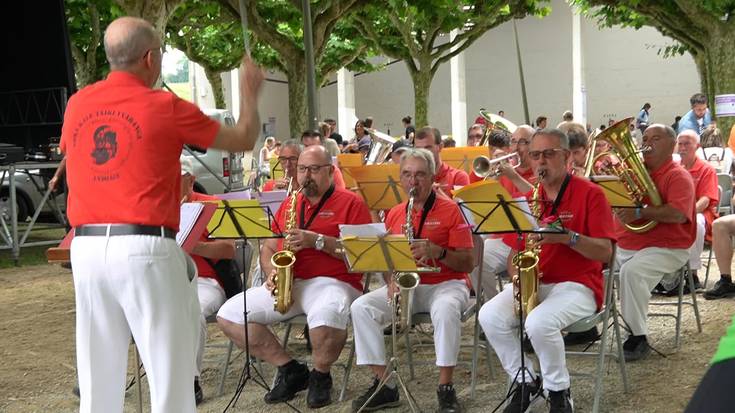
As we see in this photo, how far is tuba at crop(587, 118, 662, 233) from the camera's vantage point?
6.03 m

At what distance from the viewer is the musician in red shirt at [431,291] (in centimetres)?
518

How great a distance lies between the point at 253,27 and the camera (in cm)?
1641

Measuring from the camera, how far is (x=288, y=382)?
5621 millimetres

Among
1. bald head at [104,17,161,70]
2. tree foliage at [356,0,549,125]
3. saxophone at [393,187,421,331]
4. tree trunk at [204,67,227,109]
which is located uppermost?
tree foliage at [356,0,549,125]

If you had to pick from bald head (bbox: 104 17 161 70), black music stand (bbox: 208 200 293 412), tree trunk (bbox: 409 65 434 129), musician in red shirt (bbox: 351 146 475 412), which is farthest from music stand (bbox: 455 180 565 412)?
tree trunk (bbox: 409 65 434 129)

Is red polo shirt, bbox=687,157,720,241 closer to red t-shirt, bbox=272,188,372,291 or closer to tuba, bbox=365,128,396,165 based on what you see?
tuba, bbox=365,128,396,165

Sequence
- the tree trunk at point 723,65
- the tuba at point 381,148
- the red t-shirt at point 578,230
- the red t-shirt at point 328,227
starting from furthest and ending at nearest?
the tree trunk at point 723,65 < the tuba at point 381,148 < the red t-shirt at point 328,227 < the red t-shirt at point 578,230

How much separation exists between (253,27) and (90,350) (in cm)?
1343

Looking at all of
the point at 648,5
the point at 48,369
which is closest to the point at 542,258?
the point at 48,369

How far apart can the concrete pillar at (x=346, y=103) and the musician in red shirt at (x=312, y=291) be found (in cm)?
3210

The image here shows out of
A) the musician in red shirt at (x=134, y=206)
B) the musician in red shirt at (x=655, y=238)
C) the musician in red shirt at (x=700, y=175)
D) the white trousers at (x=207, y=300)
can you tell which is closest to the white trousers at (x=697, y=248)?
the musician in red shirt at (x=700, y=175)

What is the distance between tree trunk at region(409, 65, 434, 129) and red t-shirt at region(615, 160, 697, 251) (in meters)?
17.1

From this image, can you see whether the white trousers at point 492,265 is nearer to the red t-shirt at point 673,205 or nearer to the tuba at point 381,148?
the red t-shirt at point 673,205

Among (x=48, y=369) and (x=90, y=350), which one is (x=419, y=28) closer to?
(x=48, y=369)
